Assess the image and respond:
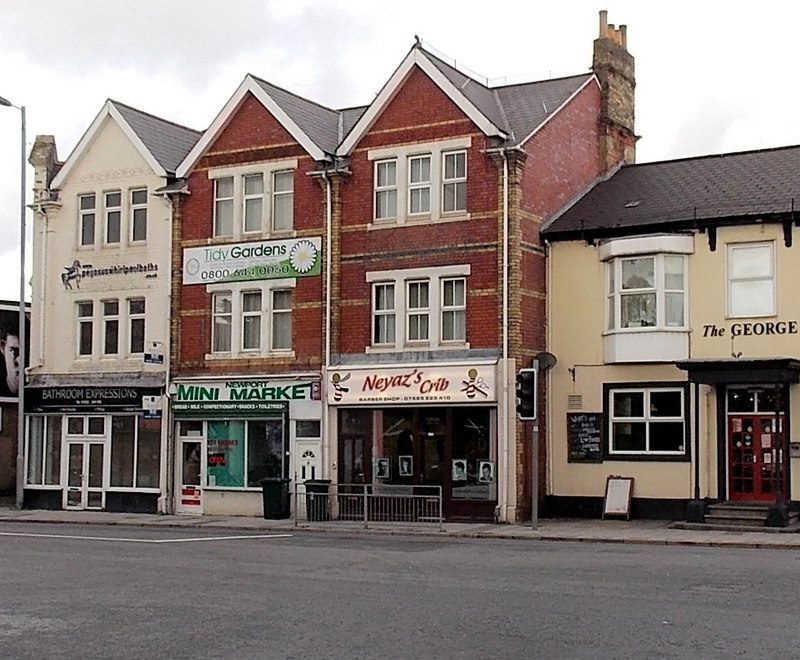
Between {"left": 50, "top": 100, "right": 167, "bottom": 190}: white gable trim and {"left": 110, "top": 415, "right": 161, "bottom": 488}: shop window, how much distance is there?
23.9ft

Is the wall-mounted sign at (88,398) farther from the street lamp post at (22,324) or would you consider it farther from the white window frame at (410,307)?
the white window frame at (410,307)

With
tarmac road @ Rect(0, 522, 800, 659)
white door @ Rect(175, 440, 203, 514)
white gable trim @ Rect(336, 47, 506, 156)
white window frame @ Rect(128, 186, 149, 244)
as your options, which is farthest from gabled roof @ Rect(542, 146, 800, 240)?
white window frame @ Rect(128, 186, 149, 244)

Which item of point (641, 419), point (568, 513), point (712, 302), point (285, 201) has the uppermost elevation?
point (285, 201)

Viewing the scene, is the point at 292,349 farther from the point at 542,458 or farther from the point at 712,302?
the point at 712,302

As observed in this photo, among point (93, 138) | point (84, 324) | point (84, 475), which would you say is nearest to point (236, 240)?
point (84, 324)

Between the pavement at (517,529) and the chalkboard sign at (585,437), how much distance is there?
1.55m

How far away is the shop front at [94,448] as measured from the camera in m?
34.0

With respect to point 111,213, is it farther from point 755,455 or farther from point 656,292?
point 755,455

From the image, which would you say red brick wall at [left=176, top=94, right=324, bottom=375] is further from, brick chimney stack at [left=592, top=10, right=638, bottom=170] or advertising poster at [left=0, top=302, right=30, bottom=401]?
advertising poster at [left=0, top=302, right=30, bottom=401]

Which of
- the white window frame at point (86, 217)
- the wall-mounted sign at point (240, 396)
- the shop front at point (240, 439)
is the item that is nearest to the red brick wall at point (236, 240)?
the wall-mounted sign at point (240, 396)

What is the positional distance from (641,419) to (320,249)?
9135 mm

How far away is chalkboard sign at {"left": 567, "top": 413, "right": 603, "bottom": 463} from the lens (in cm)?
2925

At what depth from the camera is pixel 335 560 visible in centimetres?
1911

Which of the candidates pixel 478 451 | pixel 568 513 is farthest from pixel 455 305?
pixel 568 513
